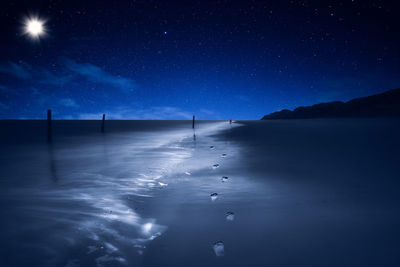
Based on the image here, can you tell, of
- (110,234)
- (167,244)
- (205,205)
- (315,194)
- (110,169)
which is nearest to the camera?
(167,244)

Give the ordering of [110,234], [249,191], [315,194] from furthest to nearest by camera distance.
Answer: [249,191] → [315,194] → [110,234]

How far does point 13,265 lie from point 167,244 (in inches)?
69.8

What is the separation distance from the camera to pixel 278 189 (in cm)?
504

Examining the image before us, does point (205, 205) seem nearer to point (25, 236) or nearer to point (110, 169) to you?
point (25, 236)

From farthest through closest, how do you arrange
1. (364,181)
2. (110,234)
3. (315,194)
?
(364,181) < (315,194) < (110,234)

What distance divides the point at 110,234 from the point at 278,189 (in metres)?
3.66

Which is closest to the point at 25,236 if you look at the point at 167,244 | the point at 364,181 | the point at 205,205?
the point at 167,244

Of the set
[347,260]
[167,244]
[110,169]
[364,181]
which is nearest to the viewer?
[347,260]

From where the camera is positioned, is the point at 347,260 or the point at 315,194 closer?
the point at 347,260

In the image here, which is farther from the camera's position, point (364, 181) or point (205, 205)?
point (364, 181)

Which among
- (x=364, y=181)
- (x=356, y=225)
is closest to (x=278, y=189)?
(x=356, y=225)

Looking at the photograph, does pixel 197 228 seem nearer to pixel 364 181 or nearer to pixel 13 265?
pixel 13 265

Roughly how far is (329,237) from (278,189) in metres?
2.11

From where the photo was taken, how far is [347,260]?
2477mm
